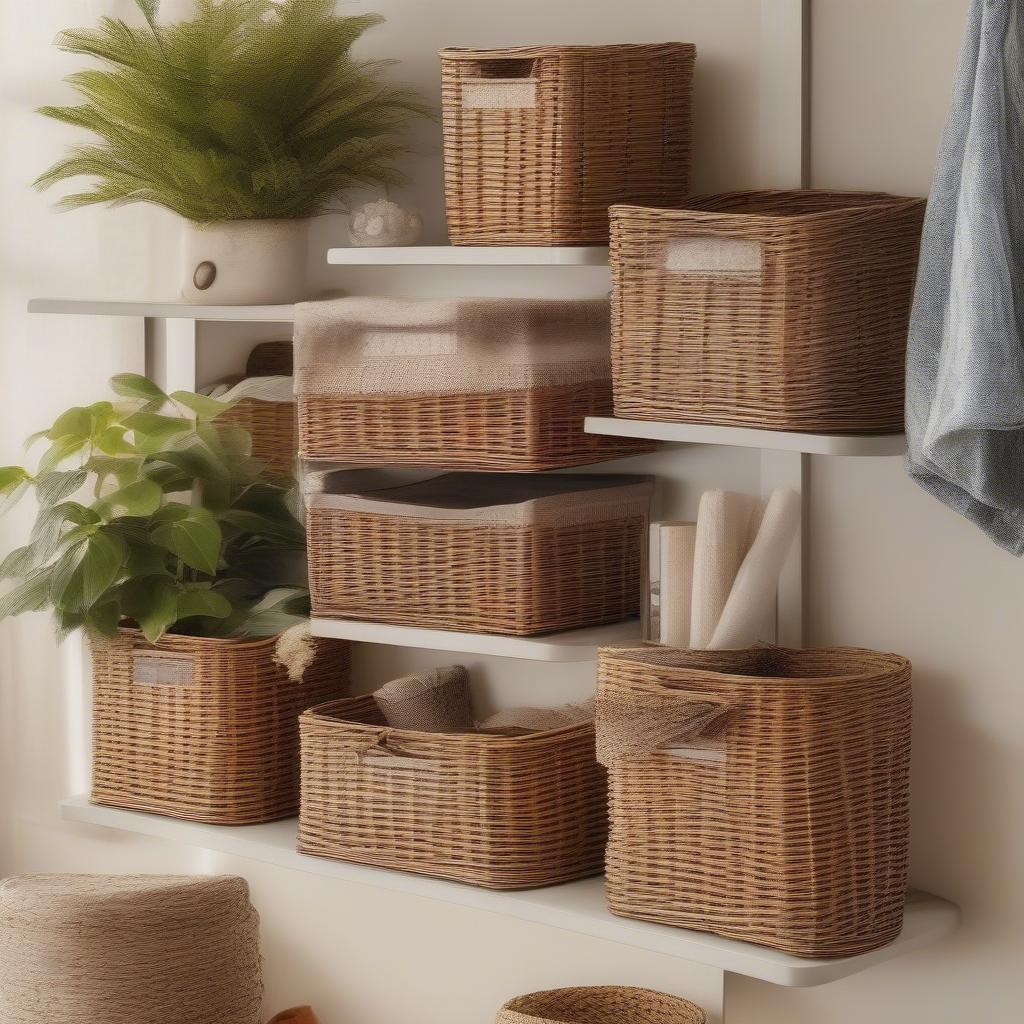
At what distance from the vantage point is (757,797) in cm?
154

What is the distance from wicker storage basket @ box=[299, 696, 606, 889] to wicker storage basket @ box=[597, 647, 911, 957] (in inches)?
5.5

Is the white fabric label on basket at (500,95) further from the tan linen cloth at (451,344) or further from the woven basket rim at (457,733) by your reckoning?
the woven basket rim at (457,733)

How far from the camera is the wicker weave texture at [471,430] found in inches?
68.6

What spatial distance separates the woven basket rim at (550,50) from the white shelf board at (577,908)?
0.87 metres

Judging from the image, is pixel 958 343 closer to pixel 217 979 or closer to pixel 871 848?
pixel 871 848

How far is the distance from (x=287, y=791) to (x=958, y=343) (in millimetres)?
1073

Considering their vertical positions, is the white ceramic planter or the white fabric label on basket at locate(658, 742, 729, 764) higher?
the white ceramic planter

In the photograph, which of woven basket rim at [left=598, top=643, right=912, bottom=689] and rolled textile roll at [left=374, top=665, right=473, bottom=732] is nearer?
woven basket rim at [left=598, top=643, right=912, bottom=689]

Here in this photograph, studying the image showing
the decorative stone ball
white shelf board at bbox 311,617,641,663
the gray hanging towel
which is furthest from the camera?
the decorative stone ball

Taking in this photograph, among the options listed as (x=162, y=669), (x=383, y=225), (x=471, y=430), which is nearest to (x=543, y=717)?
(x=471, y=430)

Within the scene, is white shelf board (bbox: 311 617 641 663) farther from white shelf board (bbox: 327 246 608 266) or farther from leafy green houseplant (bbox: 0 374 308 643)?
white shelf board (bbox: 327 246 608 266)

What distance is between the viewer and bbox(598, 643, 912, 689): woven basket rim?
1537 millimetres

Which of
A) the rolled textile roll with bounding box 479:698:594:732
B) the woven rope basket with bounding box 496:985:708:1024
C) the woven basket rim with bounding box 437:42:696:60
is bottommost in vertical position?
the woven rope basket with bounding box 496:985:708:1024

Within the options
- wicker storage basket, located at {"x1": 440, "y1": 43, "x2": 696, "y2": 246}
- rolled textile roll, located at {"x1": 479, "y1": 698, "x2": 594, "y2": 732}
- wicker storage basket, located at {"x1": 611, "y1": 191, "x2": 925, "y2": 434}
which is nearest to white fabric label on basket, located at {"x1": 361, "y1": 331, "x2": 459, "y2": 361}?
wicker storage basket, located at {"x1": 440, "y1": 43, "x2": 696, "y2": 246}
